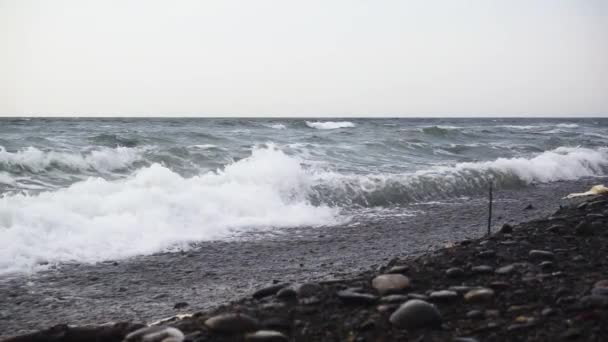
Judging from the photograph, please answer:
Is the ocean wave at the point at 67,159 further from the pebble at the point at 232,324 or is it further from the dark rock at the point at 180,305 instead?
the pebble at the point at 232,324

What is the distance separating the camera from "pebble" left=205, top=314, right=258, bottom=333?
95.3 inches

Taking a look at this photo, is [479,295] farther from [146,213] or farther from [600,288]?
[146,213]

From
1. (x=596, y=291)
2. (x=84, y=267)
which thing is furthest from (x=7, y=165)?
(x=596, y=291)

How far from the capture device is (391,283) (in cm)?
297

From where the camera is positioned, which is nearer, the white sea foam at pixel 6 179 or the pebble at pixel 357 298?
the pebble at pixel 357 298

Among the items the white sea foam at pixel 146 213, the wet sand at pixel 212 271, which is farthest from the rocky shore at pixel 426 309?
the white sea foam at pixel 146 213

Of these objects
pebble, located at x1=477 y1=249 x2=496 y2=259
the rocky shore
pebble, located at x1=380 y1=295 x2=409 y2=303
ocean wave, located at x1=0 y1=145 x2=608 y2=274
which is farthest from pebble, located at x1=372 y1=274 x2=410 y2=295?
ocean wave, located at x1=0 y1=145 x2=608 y2=274

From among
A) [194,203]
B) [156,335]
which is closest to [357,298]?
[156,335]

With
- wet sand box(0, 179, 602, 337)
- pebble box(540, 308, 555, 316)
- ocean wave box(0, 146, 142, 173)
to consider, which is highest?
ocean wave box(0, 146, 142, 173)

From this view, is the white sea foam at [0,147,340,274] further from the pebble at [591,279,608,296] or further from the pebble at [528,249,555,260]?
the pebble at [591,279,608,296]

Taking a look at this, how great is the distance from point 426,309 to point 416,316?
7 centimetres

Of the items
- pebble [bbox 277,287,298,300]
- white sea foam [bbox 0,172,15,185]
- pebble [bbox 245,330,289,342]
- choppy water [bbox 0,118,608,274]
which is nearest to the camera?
pebble [bbox 245,330,289,342]

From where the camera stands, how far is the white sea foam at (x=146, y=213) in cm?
477

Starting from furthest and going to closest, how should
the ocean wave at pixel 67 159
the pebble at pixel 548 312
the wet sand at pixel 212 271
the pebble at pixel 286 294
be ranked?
the ocean wave at pixel 67 159 < the wet sand at pixel 212 271 < the pebble at pixel 286 294 < the pebble at pixel 548 312
